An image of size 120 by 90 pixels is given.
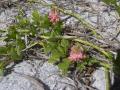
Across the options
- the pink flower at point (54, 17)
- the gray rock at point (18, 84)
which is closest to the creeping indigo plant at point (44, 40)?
the pink flower at point (54, 17)

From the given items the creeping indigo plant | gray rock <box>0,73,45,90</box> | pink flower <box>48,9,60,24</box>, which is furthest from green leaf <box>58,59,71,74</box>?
pink flower <box>48,9,60,24</box>

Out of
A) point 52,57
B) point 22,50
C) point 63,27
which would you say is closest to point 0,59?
point 22,50

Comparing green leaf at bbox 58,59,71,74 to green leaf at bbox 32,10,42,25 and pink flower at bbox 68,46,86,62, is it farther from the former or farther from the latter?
green leaf at bbox 32,10,42,25

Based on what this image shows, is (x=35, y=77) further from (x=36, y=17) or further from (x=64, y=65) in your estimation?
(x=36, y=17)

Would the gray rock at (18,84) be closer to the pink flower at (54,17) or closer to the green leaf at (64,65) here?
the green leaf at (64,65)

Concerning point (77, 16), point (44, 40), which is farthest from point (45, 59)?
point (77, 16)
